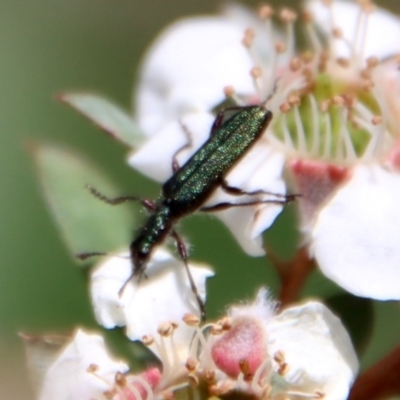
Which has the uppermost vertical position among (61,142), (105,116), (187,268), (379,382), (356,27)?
(356,27)

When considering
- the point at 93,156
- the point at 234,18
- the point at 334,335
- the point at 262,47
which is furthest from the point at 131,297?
the point at 93,156

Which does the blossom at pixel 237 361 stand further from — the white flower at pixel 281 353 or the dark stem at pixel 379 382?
the dark stem at pixel 379 382

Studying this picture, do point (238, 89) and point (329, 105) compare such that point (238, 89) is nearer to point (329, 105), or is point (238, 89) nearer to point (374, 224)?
point (329, 105)

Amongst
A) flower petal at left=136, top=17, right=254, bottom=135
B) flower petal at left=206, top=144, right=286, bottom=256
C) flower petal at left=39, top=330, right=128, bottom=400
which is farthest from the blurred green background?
flower petal at left=39, top=330, right=128, bottom=400

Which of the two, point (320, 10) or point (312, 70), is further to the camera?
point (320, 10)

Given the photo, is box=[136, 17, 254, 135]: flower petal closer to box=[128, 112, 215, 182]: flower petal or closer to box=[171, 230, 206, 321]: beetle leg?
box=[128, 112, 215, 182]: flower petal

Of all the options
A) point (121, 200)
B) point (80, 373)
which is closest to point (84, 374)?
point (80, 373)

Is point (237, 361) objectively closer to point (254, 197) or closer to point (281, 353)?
point (281, 353)
